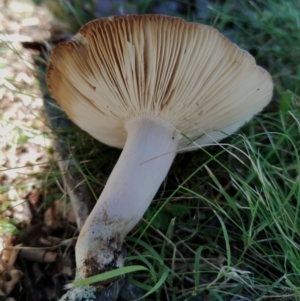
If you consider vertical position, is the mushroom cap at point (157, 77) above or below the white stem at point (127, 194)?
above

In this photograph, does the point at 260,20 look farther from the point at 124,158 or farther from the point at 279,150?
the point at 124,158

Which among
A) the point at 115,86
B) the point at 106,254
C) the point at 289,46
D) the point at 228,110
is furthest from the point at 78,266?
the point at 289,46

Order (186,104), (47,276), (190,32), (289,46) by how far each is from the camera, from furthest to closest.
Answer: (289,46)
(47,276)
(186,104)
(190,32)

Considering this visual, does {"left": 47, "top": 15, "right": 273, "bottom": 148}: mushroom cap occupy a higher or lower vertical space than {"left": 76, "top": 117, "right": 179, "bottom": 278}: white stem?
higher

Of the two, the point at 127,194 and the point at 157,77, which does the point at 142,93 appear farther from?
the point at 127,194

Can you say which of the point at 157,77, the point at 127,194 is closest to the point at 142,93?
the point at 157,77

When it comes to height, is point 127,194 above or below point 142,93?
below

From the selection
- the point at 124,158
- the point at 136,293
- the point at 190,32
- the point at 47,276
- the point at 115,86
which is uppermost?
the point at 190,32
